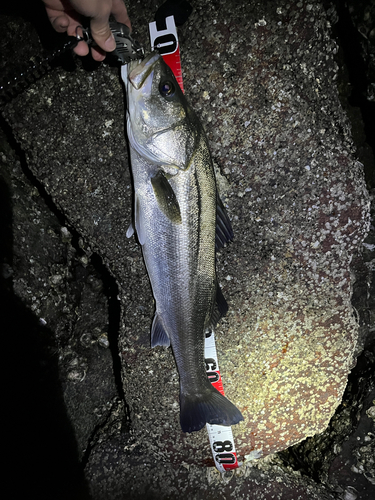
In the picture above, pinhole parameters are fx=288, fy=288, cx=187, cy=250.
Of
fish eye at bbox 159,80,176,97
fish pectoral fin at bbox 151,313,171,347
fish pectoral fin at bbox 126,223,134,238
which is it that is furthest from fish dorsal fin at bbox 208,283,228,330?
fish eye at bbox 159,80,176,97

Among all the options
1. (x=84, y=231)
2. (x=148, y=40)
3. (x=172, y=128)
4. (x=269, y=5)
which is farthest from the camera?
(x=84, y=231)

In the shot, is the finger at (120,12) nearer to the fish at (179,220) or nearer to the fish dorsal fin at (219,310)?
the fish at (179,220)

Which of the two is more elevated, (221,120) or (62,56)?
(62,56)

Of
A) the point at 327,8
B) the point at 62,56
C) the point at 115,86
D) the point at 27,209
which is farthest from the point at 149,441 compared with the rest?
the point at 327,8

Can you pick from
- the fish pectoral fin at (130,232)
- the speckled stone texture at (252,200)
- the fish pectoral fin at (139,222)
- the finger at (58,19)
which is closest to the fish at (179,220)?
the fish pectoral fin at (139,222)

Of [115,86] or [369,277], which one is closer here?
[115,86]

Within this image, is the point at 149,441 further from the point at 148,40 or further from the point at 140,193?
the point at 148,40
